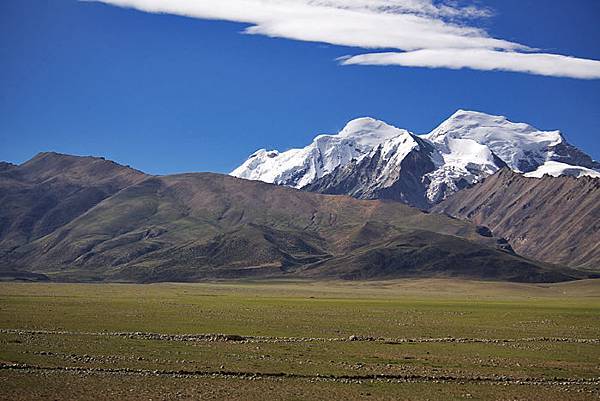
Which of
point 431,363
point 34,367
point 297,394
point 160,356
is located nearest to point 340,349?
point 431,363

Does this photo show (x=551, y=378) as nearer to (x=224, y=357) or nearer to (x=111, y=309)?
(x=224, y=357)

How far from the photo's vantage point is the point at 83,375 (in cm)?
4122

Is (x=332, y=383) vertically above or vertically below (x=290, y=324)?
above

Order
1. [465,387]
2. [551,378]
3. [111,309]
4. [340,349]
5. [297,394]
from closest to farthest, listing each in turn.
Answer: [297,394] → [465,387] → [551,378] → [340,349] → [111,309]

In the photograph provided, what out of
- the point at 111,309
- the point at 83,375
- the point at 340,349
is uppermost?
the point at 83,375

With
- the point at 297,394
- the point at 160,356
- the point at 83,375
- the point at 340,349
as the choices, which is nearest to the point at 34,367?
the point at 83,375

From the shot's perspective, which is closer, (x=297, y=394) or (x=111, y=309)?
(x=297, y=394)

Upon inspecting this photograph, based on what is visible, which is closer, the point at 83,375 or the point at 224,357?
the point at 83,375

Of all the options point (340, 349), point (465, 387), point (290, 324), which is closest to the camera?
point (465, 387)

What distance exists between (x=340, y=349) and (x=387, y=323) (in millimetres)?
25353

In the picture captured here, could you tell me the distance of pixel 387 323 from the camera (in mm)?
79812

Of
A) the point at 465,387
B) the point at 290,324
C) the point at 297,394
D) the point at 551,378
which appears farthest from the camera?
the point at 290,324

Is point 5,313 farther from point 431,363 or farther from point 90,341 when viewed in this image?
point 431,363

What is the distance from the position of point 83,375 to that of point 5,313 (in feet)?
137
